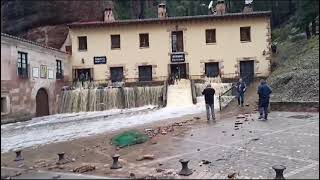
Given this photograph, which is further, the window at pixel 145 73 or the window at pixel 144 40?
the window at pixel 145 73

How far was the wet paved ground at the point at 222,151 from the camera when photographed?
7.59 meters

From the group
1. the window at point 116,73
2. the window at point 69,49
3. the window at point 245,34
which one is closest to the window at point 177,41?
the window at point 116,73

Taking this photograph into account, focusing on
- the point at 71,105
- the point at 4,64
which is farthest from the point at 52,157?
the point at 71,105

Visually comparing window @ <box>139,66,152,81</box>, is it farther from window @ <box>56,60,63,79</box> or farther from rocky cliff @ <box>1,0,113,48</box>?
rocky cliff @ <box>1,0,113,48</box>

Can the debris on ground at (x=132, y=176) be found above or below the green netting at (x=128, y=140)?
below

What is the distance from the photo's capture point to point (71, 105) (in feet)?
88.1

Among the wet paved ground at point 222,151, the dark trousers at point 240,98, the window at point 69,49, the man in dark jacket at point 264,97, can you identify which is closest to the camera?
the wet paved ground at point 222,151

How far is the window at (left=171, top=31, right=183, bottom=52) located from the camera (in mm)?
31891

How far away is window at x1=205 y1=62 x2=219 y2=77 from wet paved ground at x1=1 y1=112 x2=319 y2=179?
17951 millimetres

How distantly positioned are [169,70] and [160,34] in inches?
117

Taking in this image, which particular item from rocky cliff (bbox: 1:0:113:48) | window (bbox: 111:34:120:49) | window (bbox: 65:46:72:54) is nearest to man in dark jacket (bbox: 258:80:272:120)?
window (bbox: 111:34:120:49)

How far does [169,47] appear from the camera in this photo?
3195cm

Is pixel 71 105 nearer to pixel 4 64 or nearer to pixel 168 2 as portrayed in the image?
pixel 4 64

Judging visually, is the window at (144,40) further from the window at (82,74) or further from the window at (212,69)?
the window at (212,69)
